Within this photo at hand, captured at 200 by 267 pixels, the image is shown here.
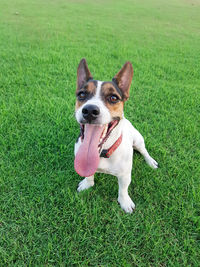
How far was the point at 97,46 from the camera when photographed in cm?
684

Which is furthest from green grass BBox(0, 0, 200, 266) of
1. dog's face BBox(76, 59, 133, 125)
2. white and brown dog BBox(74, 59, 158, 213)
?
dog's face BBox(76, 59, 133, 125)

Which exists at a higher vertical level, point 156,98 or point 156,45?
point 156,45

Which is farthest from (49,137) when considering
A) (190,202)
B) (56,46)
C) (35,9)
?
(35,9)

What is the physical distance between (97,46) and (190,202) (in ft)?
20.3

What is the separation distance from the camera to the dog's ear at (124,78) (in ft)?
6.93

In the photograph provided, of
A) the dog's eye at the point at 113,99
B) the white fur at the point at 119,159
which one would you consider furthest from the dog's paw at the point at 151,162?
the dog's eye at the point at 113,99

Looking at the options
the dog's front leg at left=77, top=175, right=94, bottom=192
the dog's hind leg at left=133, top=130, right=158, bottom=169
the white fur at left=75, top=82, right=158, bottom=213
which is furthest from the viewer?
the dog's hind leg at left=133, top=130, right=158, bottom=169

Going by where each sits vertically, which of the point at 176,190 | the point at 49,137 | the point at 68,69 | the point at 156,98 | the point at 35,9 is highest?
the point at 35,9

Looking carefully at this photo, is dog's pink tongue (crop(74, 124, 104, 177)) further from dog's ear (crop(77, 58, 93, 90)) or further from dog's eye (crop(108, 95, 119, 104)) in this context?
dog's ear (crop(77, 58, 93, 90))

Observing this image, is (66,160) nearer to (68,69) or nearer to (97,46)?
(68,69)

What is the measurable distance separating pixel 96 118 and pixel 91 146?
1.07ft

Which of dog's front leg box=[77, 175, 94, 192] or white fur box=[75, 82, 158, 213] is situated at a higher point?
white fur box=[75, 82, 158, 213]

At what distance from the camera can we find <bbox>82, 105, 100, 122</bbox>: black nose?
1.76 m

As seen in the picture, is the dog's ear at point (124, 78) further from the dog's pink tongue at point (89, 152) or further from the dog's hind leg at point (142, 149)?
the dog's hind leg at point (142, 149)
